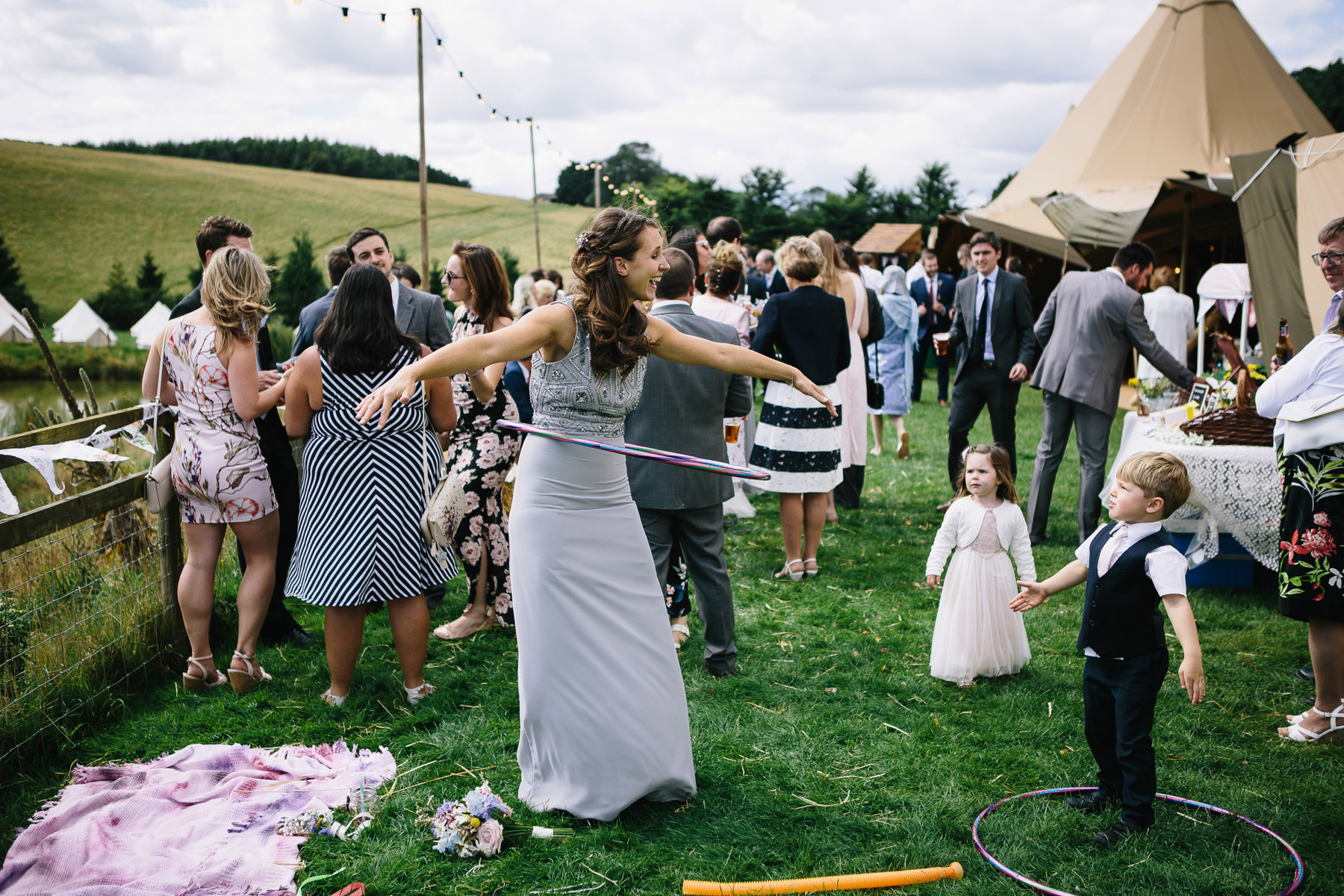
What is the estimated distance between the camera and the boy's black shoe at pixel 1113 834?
10.1 feet

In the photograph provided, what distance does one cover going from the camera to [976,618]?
14.8ft

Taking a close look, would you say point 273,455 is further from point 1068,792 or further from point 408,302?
point 1068,792

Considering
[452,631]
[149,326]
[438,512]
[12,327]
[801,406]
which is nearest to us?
[438,512]

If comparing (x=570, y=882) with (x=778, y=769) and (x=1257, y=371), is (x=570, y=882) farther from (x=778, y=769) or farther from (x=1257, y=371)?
(x=1257, y=371)

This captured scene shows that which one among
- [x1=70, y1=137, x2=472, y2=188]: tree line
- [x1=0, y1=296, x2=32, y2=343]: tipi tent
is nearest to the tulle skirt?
[x1=0, y1=296, x2=32, y2=343]: tipi tent

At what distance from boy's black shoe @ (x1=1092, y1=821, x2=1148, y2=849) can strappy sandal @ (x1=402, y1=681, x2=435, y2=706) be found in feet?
9.78

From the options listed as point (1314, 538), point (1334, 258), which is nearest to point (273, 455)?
point (1314, 538)

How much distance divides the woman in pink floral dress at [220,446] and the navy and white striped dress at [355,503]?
15.2 inches

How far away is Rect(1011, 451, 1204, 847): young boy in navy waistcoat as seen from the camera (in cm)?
303

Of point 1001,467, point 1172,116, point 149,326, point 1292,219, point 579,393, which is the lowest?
point 1001,467

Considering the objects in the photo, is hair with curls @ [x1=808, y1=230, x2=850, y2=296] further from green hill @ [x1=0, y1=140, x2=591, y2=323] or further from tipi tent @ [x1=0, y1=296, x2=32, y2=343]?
Answer: green hill @ [x1=0, y1=140, x2=591, y2=323]

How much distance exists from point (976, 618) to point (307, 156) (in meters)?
76.9

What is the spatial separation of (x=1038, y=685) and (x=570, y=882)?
2.72 meters

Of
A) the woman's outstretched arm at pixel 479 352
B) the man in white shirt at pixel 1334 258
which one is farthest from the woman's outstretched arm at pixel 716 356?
the man in white shirt at pixel 1334 258
